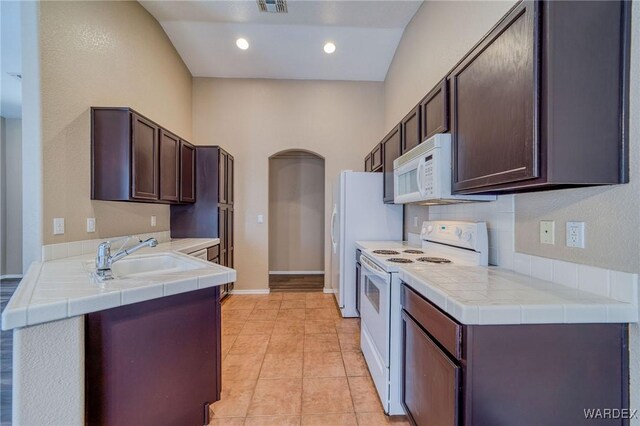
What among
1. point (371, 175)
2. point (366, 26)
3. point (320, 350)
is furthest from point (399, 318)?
point (366, 26)

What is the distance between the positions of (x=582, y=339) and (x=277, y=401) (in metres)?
1.71

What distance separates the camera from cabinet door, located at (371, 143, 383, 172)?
133 inches

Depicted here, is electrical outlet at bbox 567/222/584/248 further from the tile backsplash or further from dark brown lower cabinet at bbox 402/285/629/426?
the tile backsplash

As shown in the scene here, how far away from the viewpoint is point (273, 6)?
121 inches

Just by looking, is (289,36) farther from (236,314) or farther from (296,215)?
(236,314)

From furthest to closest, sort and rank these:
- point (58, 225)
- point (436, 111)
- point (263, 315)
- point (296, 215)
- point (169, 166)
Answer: point (296, 215)
point (263, 315)
point (169, 166)
point (58, 225)
point (436, 111)

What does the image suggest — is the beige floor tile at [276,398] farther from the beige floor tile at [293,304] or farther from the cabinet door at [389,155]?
the cabinet door at [389,155]

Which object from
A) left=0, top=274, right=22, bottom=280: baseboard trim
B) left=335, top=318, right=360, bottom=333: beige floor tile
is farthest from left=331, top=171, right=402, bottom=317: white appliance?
left=0, top=274, right=22, bottom=280: baseboard trim

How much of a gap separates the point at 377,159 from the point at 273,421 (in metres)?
2.85

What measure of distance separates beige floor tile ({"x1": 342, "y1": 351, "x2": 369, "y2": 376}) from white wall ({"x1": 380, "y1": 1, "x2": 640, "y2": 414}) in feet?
4.35

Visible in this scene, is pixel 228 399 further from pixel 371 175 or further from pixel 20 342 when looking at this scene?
pixel 371 175

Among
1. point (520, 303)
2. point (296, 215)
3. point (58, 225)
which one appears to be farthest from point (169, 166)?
point (520, 303)

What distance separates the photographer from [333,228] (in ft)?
12.3

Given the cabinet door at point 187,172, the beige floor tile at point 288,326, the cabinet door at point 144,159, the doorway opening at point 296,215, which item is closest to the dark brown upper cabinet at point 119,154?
the cabinet door at point 144,159
